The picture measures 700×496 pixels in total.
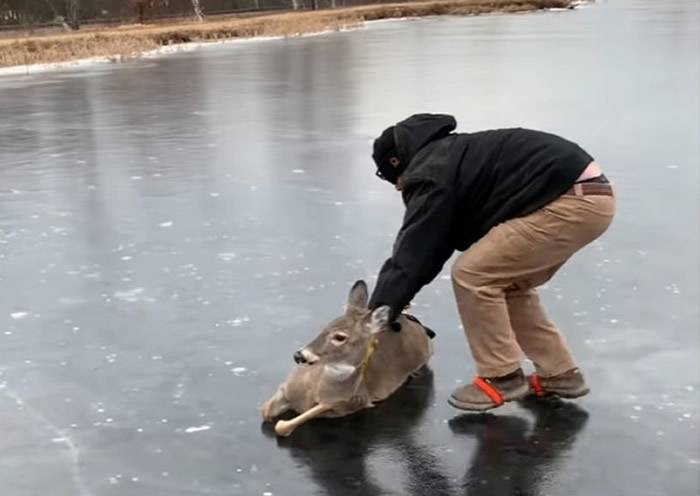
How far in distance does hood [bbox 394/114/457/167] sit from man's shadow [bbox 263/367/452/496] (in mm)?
1123

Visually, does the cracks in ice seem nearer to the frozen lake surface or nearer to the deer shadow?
the frozen lake surface

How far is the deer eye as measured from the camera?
4.30 meters

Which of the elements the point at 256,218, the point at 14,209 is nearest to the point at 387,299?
the point at 256,218

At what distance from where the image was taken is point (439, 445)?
13.7 ft

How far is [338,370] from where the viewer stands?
4.29 meters

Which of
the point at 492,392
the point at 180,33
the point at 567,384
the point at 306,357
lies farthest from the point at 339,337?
the point at 180,33

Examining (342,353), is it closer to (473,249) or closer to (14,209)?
(473,249)

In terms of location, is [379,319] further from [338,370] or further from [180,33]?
[180,33]

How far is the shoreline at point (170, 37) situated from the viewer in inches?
1136

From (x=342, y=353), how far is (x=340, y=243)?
2961 millimetres

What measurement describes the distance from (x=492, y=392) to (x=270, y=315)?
70.5 inches

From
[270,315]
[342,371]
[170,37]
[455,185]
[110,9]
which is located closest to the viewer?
[455,185]

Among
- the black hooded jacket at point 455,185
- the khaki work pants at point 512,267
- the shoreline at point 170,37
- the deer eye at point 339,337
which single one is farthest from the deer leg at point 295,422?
the shoreline at point 170,37

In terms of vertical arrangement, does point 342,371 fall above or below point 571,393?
above
